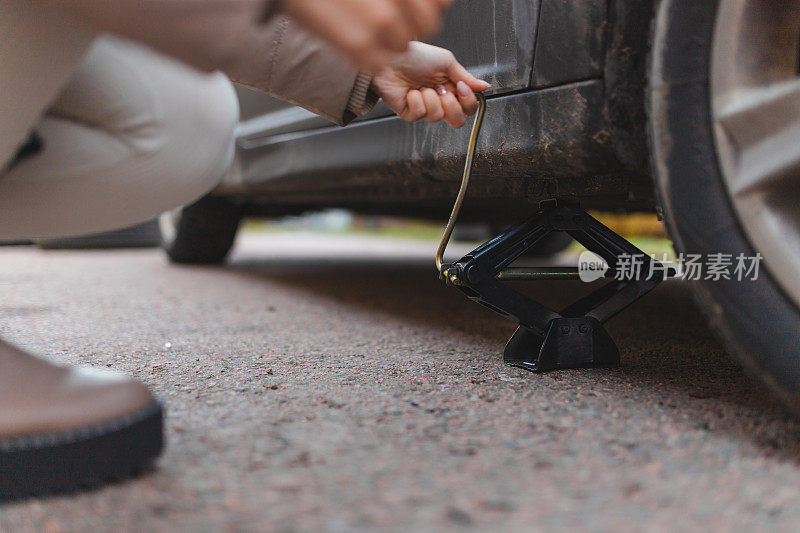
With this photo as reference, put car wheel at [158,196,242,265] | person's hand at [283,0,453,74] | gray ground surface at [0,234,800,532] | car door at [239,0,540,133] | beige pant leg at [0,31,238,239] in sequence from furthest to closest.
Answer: car wheel at [158,196,242,265] < car door at [239,0,540,133] < beige pant leg at [0,31,238,239] < gray ground surface at [0,234,800,532] < person's hand at [283,0,453,74]

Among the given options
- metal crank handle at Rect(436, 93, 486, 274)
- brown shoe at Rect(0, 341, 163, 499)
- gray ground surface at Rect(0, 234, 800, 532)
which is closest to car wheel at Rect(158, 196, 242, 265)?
gray ground surface at Rect(0, 234, 800, 532)

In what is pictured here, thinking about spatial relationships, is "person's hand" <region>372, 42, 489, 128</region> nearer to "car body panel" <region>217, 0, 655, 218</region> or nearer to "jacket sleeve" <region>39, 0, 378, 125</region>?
"car body panel" <region>217, 0, 655, 218</region>

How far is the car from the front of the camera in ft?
2.70

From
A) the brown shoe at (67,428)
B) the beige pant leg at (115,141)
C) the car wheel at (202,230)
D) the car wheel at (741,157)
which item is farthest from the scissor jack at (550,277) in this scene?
the car wheel at (202,230)

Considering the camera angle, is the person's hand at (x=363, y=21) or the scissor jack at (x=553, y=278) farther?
the scissor jack at (x=553, y=278)

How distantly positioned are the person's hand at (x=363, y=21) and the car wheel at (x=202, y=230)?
96.3 inches

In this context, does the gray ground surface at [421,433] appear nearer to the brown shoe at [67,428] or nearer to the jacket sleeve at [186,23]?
the brown shoe at [67,428]

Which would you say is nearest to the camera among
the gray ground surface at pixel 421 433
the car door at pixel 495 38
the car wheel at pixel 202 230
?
the gray ground surface at pixel 421 433

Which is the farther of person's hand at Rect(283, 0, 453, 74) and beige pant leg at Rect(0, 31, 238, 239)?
beige pant leg at Rect(0, 31, 238, 239)

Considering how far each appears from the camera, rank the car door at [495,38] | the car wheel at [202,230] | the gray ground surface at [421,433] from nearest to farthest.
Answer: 1. the gray ground surface at [421,433]
2. the car door at [495,38]
3. the car wheel at [202,230]

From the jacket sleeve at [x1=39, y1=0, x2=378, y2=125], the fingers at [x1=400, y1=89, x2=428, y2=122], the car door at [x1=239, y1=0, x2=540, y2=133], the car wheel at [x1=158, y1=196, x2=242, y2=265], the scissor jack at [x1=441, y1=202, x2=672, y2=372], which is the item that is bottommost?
the car wheel at [x1=158, y1=196, x2=242, y2=265]

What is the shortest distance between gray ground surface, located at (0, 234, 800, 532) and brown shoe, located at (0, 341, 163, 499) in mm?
26

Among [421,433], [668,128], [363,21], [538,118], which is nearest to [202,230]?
[538,118]

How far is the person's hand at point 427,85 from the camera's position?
927 mm
